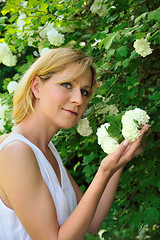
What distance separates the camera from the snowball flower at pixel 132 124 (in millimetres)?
1723

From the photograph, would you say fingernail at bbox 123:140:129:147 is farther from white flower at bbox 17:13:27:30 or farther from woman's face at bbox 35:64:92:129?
white flower at bbox 17:13:27:30

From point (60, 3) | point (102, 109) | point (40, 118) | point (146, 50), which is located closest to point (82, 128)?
point (102, 109)

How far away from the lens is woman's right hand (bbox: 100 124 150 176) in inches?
66.5

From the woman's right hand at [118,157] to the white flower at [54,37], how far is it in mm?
1576

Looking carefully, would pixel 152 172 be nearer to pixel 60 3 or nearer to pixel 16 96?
pixel 16 96

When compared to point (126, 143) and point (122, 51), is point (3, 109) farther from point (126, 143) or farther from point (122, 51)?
point (126, 143)

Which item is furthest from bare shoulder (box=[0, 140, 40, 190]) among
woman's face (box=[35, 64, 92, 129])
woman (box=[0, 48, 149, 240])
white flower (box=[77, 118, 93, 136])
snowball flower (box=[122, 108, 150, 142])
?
white flower (box=[77, 118, 93, 136])

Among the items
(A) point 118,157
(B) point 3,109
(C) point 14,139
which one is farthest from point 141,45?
(B) point 3,109

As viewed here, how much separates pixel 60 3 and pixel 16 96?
1.14 metres

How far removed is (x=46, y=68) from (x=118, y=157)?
0.66 meters

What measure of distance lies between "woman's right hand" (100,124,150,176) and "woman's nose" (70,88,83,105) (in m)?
0.39

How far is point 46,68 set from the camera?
1997 millimetres

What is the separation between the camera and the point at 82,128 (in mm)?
2484

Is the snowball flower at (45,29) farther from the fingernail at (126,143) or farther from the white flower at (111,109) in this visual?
the fingernail at (126,143)
